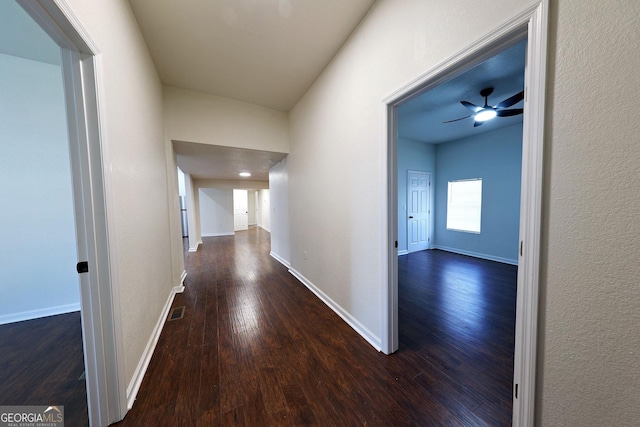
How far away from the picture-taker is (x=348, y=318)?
214 centimetres

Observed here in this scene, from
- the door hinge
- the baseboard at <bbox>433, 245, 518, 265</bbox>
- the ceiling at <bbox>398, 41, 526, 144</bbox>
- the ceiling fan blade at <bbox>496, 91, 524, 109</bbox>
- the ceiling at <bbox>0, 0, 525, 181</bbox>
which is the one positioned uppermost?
the ceiling at <bbox>0, 0, 525, 181</bbox>

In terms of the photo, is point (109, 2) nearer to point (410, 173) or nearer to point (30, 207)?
point (30, 207)

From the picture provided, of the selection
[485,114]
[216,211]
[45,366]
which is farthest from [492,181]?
[216,211]

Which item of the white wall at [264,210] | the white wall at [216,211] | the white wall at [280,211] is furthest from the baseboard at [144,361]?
the white wall at [264,210]

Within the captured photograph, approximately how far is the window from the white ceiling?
14.0ft

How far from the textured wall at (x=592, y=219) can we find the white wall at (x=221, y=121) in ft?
10.3

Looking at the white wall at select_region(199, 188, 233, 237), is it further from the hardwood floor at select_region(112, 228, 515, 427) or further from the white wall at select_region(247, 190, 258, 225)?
the hardwood floor at select_region(112, 228, 515, 427)

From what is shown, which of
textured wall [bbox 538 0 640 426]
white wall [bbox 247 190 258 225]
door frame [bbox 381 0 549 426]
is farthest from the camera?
white wall [bbox 247 190 258 225]

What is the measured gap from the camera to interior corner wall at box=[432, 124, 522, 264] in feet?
13.1

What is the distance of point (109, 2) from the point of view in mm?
1260

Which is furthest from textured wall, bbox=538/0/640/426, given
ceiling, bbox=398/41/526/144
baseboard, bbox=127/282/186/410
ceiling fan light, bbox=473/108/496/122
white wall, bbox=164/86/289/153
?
white wall, bbox=164/86/289/153

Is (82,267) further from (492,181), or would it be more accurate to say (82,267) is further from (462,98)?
(492,181)

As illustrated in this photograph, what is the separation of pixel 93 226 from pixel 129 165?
593 mm

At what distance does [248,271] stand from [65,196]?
2.53 m
